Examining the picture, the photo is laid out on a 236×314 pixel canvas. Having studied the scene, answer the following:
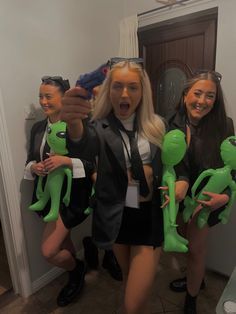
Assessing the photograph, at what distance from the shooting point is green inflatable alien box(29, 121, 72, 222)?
3.47 feet

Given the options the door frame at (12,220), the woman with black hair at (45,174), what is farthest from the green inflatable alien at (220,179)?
the door frame at (12,220)

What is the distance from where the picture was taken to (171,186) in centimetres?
99

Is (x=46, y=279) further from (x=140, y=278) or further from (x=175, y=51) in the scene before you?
(x=175, y=51)

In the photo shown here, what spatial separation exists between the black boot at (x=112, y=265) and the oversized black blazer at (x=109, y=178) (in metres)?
0.82

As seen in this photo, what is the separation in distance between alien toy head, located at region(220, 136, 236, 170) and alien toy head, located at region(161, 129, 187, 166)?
203 mm

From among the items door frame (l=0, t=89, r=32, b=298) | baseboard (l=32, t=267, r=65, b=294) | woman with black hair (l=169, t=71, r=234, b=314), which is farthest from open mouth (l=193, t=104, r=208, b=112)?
baseboard (l=32, t=267, r=65, b=294)

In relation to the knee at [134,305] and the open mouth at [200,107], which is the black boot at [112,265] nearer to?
the knee at [134,305]

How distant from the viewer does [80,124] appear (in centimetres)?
90

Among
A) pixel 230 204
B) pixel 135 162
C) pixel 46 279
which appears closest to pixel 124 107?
pixel 135 162

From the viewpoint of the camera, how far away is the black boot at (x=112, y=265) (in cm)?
175

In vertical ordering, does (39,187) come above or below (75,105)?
below

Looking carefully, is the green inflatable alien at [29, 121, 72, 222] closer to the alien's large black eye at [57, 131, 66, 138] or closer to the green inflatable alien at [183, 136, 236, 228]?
the alien's large black eye at [57, 131, 66, 138]

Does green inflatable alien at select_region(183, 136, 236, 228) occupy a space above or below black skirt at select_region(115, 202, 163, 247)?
above

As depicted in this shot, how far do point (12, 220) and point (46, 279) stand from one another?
0.55m
